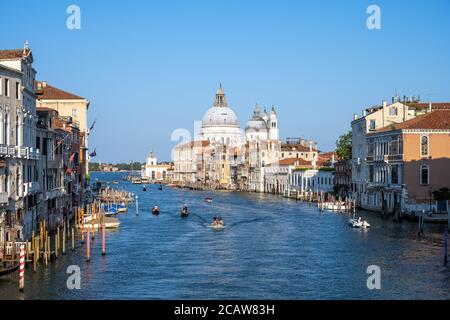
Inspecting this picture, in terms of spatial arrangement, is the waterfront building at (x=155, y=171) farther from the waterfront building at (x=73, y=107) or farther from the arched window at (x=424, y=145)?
the arched window at (x=424, y=145)

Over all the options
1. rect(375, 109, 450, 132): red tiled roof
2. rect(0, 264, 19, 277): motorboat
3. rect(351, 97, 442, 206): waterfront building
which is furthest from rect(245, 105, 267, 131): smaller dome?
rect(0, 264, 19, 277): motorboat

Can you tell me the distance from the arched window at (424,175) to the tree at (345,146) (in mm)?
22828

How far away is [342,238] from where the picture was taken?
3516cm

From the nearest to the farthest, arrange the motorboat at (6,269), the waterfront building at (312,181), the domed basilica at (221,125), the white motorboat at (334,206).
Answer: the motorboat at (6,269) < the white motorboat at (334,206) < the waterfront building at (312,181) < the domed basilica at (221,125)

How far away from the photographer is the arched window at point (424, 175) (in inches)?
1658

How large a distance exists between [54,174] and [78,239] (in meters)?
3.26

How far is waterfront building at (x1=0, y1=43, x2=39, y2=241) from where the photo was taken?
978 inches

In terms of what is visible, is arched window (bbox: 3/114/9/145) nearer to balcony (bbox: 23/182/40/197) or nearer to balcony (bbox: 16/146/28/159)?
balcony (bbox: 16/146/28/159)

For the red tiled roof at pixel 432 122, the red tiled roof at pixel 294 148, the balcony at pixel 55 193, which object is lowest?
the balcony at pixel 55 193

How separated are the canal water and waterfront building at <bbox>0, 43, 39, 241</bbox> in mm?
2066

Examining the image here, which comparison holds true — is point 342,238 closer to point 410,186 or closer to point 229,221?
point 410,186

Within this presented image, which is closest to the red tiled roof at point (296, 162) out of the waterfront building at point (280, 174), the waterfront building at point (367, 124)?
the waterfront building at point (280, 174)

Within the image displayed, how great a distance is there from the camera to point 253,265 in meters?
27.0

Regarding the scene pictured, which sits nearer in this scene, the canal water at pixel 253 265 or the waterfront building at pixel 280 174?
the canal water at pixel 253 265
